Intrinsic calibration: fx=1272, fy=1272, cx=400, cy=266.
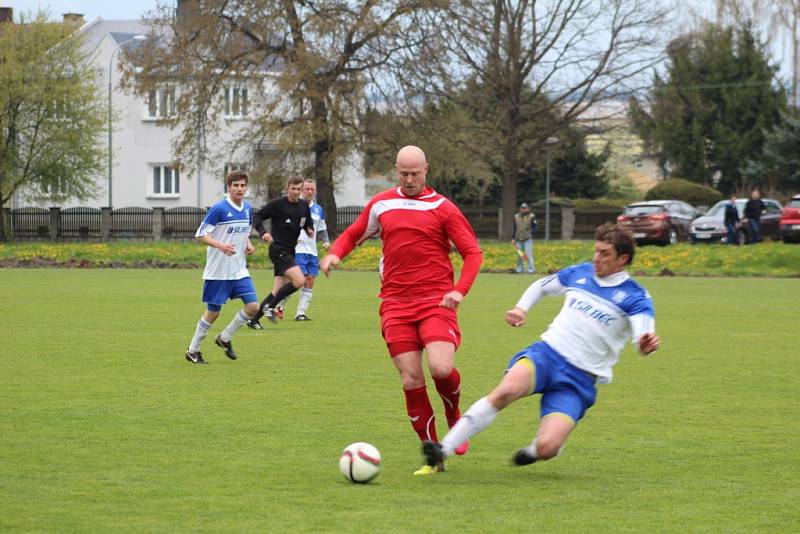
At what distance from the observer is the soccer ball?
7.29 meters

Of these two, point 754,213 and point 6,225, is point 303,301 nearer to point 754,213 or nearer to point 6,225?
point 754,213

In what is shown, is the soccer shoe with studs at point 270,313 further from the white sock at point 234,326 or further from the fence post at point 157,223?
the fence post at point 157,223

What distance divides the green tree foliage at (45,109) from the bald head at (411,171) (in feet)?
162

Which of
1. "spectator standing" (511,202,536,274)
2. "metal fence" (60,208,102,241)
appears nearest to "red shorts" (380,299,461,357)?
"spectator standing" (511,202,536,274)

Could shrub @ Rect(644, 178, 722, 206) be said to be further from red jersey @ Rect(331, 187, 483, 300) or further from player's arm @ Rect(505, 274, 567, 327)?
player's arm @ Rect(505, 274, 567, 327)

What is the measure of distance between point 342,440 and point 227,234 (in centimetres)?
560

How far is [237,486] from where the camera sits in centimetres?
725

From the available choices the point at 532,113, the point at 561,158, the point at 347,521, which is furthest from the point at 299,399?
the point at 561,158

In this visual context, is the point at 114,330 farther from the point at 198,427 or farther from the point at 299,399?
the point at 198,427

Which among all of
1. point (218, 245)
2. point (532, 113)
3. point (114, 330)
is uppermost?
point (532, 113)

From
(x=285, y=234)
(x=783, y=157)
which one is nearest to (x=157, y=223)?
(x=783, y=157)

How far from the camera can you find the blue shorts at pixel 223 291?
45.4 ft

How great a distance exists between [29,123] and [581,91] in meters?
24.5

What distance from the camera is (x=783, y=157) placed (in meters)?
56.0
